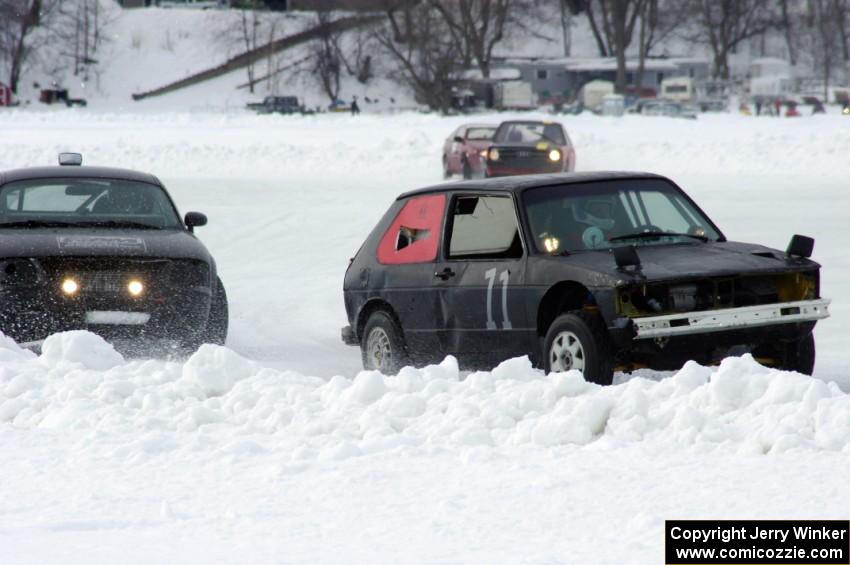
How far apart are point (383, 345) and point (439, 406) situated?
299 centimetres

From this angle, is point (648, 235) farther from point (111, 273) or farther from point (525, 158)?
point (525, 158)

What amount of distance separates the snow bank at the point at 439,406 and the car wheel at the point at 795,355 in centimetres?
167

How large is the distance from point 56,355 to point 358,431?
248 centimetres

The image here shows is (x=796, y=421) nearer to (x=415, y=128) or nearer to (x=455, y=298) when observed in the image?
(x=455, y=298)

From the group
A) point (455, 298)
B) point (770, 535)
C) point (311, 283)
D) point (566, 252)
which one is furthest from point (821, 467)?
point (311, 283)

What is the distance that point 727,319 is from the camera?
824 cm

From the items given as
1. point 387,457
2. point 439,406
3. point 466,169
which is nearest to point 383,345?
point 439,406

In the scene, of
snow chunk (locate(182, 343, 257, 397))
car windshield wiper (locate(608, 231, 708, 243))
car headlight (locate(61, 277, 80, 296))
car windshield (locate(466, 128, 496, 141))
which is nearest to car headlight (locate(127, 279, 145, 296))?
car headlight (locate(61, 277, 80, 296))

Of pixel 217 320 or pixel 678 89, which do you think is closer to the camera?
pixel 217 320

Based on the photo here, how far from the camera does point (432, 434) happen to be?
271 inches

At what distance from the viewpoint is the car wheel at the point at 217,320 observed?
11.0 meters

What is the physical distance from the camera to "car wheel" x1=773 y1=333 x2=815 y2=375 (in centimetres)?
881

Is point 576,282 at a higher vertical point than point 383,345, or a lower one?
higher

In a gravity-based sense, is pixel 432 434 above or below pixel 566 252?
below
